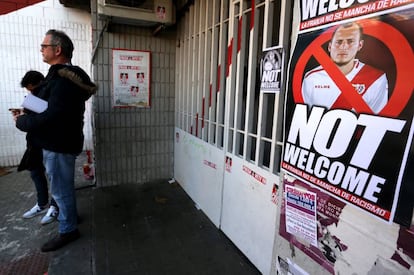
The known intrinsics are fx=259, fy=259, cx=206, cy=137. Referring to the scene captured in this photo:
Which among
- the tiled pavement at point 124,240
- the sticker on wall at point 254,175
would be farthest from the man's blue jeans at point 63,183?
the sticker on wall at point 254,175

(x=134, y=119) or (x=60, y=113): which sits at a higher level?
(x=60, y=113)

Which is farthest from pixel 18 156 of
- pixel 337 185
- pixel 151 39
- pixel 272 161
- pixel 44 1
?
pixel 337 185

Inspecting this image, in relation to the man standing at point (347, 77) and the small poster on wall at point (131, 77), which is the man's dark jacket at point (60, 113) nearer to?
the small poster on wall at point (131, 77)

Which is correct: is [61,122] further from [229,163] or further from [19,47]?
[19,47]

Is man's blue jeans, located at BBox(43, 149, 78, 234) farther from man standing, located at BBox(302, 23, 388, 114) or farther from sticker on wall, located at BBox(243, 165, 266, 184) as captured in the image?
man standing, located at BBox(302, 23, 388, 114)

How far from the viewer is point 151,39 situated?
12.6 feet

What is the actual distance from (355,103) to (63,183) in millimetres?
2476

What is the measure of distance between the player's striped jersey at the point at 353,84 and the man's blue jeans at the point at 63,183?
2.17 metres

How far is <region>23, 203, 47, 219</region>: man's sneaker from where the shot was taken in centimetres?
295

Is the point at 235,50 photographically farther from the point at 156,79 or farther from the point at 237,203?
the point at 156,79

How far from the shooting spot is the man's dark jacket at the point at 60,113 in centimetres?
221

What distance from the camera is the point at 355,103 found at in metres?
1.09

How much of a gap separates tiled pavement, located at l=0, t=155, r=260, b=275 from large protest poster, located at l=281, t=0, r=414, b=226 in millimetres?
1443

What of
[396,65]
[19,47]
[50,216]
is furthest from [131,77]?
[396,65]
